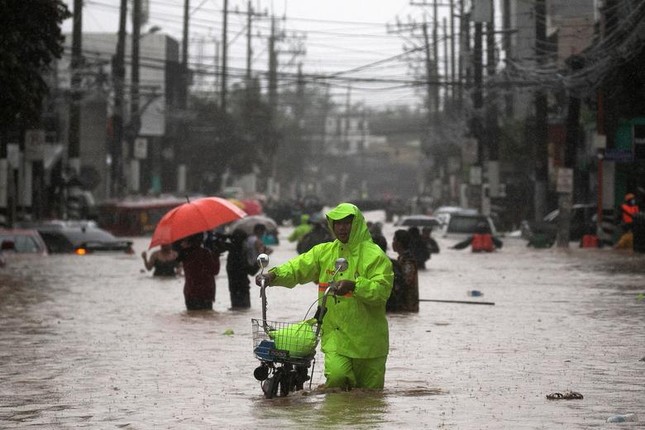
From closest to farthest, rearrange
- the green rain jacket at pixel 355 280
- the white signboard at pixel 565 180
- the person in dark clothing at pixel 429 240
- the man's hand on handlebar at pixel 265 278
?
the man's hand on handlebar at pixel 265 278
the green rain jacket at pixel 355 280
the person in dark clothing at pixel 429 240
the white signboard at pixel 565 180

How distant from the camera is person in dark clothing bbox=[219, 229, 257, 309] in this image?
74.5ft

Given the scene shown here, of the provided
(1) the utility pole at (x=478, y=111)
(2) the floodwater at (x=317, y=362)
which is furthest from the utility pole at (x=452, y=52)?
(2) the floodwater at (x=317, y=362)

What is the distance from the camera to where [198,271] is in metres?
22.4

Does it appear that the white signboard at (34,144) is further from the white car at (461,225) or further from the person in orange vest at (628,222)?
the person in orange vest at (628,222)

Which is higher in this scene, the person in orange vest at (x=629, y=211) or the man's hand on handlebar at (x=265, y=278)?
the person in orange vest at (x=629, y=211)

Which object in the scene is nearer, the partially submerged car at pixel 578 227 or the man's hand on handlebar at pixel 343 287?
the man's hand on handlebar at pixel 343 287

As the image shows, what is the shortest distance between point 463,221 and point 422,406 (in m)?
42.0

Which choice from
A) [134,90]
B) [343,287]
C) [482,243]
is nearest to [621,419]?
[343,287]

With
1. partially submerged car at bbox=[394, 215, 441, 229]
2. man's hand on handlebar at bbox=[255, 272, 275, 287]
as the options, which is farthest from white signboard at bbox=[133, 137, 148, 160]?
man's hand on handlebar at bbox=[255, 272, 275, 287]

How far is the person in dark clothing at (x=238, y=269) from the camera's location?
74.5 feet

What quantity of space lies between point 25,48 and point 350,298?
19.8 m

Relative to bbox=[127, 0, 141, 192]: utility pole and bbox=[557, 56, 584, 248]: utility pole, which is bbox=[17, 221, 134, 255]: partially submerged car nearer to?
bbox=[557, 56, 584, 248]: utility pole

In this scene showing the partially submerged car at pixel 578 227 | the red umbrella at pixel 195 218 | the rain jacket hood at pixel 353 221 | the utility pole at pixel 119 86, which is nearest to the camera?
the rain jacket hood at pixel 353 221

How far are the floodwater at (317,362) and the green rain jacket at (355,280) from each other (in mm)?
422
